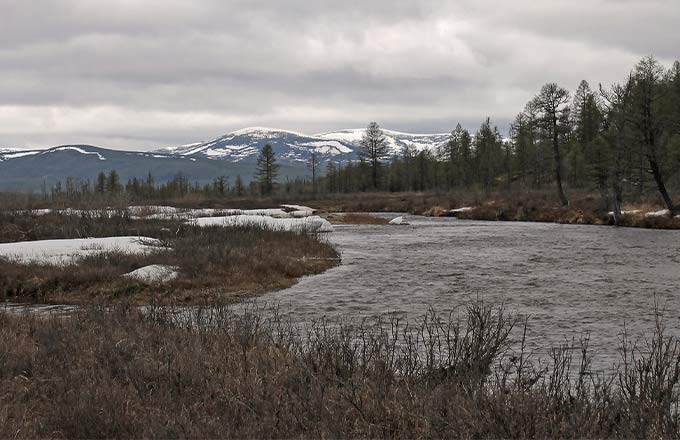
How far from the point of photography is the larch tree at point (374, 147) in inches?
4301

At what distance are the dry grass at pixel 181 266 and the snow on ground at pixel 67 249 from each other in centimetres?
68

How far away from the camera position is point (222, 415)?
562 cm

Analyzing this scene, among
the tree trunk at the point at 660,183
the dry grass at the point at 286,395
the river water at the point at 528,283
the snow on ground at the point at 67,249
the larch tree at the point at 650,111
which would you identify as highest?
the larch tree at the point at 650,111

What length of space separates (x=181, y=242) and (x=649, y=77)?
35033 mm

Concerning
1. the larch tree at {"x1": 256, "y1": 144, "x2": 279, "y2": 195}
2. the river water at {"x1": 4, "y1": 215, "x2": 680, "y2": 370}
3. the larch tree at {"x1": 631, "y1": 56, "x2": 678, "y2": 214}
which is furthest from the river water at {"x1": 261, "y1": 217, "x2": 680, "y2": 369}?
the larch tree at {"x1": 256, "y1": 144, "x2": 279, "y2": 195}

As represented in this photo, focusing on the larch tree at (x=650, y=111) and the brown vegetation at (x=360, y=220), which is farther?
the brown vegetation at (x=360, y=220)

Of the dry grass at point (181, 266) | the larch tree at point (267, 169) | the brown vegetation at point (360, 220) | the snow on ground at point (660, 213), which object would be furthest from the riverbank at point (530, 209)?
the larch tree at point (267, 169)

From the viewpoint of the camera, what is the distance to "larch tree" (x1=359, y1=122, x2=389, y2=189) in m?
109

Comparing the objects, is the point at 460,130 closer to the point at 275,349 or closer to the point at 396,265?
the point at 396,265

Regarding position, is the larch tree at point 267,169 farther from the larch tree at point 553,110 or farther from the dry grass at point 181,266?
the dry grass at point 181,266

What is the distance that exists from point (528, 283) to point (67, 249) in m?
15.5

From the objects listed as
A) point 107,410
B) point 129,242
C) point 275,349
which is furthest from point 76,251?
point 107,410

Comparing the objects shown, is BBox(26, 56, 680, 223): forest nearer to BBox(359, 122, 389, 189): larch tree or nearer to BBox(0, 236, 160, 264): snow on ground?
BBox(359, 122, 389, 189): larch tree

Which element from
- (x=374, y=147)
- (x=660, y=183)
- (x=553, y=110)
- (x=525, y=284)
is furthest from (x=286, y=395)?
(x=374, y=147)
